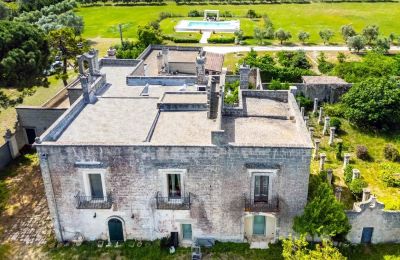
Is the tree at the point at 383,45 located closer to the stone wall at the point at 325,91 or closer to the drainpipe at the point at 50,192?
the stone wall at the point at 325,91

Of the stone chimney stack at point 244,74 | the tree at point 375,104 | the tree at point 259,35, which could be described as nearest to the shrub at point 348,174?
the tree at point 375,104

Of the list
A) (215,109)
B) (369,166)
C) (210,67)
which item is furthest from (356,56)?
(215,109)

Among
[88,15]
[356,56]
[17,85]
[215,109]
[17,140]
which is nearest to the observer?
[215,109]

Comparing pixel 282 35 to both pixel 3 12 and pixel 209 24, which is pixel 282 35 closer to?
pixel 209 24

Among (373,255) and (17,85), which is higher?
(17,85)

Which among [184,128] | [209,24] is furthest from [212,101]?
[209,24]

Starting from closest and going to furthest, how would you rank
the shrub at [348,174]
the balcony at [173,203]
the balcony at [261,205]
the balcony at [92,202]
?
1. the balcony at [261,205]
2. the balcony at [173,203]
3. the balcony at [92,202]
4. the shrub at [348,174]

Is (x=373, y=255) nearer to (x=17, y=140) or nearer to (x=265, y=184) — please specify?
(x=265, y=184)
